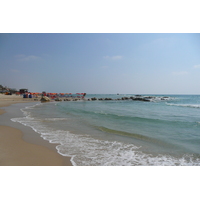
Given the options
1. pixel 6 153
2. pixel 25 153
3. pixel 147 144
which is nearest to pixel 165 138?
pixel 147 144

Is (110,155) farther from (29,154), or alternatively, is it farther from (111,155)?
(29,154)

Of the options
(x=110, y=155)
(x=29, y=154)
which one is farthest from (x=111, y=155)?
(x=29, y=154)

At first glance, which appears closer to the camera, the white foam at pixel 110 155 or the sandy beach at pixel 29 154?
the sandy beach at pixel 29 154

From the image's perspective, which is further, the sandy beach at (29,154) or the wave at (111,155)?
the wave at (111,155)

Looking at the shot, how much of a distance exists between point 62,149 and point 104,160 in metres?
1.93

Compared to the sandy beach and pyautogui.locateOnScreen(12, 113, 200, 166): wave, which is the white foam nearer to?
pyautogui.locateOnScreen(12, 113, 200, 166): wave

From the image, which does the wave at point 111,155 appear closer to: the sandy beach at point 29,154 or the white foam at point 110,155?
the white foam at point 110,155

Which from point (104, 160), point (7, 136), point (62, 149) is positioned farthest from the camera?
point (7, 136)

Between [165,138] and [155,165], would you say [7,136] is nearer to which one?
[155,165]

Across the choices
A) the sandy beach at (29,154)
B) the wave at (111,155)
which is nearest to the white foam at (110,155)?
the wave at (111,155)

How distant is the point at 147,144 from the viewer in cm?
712

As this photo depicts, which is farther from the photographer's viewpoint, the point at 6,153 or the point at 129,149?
the point at 129,149

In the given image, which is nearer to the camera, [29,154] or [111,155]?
[29,154]

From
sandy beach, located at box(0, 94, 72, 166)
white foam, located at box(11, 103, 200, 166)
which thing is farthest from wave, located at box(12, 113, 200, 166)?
sandy beach, located at box(0, 94, 72, 166)
